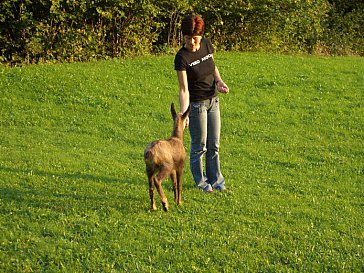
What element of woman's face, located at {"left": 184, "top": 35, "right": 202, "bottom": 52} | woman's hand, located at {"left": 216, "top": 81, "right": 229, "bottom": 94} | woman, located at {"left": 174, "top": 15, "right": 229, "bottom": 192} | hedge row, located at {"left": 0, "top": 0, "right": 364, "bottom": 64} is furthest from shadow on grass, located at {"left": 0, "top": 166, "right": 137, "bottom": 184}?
hedge row, located at {"left": 0, "top": 0, "right": 364, "bottom": 64}

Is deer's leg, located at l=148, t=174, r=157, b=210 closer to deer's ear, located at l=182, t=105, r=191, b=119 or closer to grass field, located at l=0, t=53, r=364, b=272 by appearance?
grass field, located at l=0, t=53, r=364, b=272

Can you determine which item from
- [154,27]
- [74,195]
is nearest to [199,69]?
[74,195]

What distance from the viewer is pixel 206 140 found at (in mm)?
7648

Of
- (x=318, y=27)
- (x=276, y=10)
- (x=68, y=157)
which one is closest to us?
(x=68, y=157)

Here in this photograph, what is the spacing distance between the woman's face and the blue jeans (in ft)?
2.29

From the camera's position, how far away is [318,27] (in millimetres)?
24062

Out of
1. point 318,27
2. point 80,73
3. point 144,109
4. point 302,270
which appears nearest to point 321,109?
point 144,109

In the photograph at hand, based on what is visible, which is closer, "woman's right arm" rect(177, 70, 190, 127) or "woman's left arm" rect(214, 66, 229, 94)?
"woman's right arm" rect(177, 70, 190, 127)

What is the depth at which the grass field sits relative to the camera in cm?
565

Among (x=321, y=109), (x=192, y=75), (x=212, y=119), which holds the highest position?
(x=192, y=75)

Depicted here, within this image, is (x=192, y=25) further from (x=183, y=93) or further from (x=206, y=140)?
(x=206, y=140)

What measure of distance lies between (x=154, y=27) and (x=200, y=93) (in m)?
12.7

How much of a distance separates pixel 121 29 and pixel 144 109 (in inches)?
234

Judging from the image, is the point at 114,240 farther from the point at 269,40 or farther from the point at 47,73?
the point at 269,40
